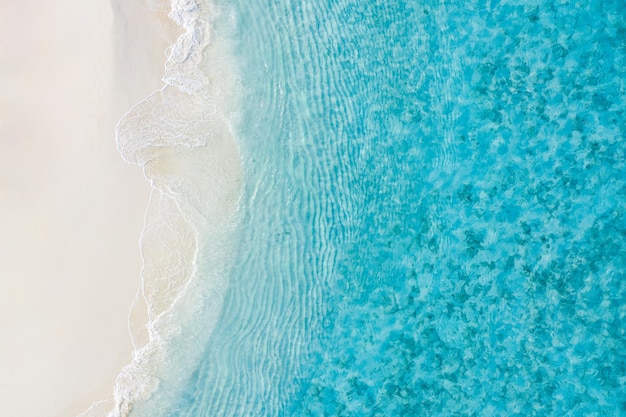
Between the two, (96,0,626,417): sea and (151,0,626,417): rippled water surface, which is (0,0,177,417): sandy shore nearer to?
(96,0,626,417): sea

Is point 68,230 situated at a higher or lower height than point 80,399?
higher

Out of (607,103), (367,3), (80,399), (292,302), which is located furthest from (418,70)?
(80,399)

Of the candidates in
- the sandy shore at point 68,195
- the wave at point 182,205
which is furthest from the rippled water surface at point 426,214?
the sandy shore at point 68,195

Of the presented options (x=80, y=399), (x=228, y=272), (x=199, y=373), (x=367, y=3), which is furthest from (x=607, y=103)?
(x=80, y=399)

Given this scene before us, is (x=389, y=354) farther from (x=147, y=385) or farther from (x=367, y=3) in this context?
(x=367, y=3)

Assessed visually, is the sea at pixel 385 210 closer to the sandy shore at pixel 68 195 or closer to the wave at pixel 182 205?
the wave at pixel 182 205

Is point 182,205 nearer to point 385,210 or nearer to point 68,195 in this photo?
point 68,195

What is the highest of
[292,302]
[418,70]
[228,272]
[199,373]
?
[418,70]
